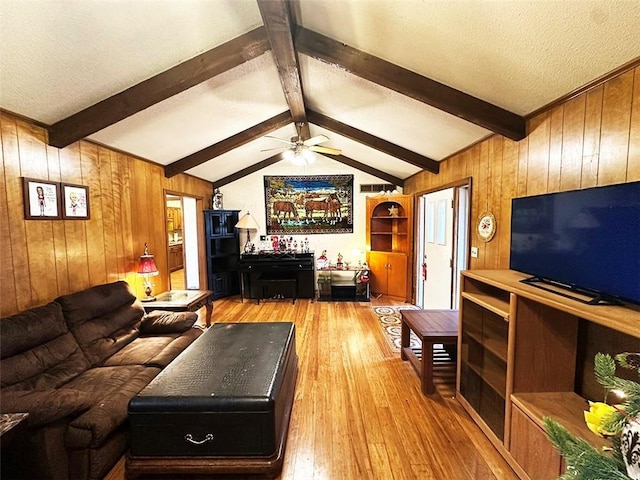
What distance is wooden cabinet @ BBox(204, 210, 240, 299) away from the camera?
5.52 metres

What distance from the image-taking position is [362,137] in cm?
406

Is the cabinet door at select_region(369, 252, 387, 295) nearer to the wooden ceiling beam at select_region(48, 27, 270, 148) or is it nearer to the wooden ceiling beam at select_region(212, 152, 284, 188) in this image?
the wooden ceiling beam at select_region(212, 152, 284, 188)

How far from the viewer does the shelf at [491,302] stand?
188 cm

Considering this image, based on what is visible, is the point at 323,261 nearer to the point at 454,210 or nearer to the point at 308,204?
the point at 308,204

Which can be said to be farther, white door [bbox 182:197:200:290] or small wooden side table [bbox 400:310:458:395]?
white door [bbox 182:197:200:290]

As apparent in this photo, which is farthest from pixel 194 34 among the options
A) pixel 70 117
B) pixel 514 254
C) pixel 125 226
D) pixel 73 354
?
pixel 514 254

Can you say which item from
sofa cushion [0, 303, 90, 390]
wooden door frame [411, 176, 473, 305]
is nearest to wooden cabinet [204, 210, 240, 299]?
sofa cushion [0, 303, 90, 390]

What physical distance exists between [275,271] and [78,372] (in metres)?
3.63

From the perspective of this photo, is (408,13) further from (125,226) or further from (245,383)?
(125,226)

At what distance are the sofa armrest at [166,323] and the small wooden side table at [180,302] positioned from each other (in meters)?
0.27

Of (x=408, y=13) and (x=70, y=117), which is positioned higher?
(x=408, y=13)

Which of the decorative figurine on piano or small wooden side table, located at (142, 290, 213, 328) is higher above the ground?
the decorative figurine on piano

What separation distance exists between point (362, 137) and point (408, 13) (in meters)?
2.35

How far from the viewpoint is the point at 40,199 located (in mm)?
2396
